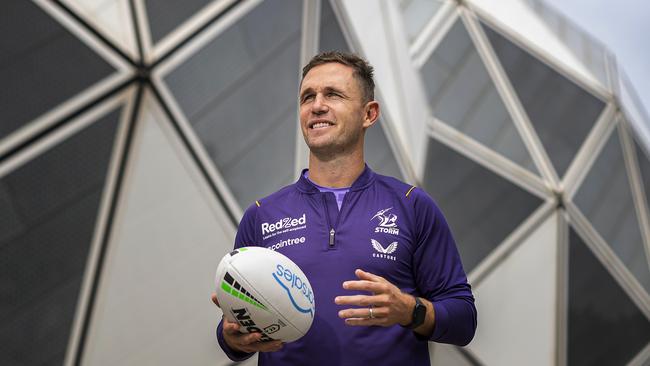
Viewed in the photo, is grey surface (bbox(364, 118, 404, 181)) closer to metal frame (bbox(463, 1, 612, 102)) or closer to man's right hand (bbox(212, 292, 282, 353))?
metal frame (bbox(463, 1, 612, 102))

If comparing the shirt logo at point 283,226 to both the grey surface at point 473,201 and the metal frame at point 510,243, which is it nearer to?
the grey surface at point 473,201

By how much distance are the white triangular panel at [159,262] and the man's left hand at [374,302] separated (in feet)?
10.9

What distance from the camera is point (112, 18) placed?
5.43 meters

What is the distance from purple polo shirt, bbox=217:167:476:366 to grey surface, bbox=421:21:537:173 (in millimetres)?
7104

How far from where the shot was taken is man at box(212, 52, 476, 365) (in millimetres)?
2537

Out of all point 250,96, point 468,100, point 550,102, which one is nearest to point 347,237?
point 250,96

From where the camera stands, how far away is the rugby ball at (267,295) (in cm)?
251

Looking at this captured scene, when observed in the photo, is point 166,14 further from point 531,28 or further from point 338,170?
point 531,28

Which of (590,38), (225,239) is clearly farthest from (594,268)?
(225,239)

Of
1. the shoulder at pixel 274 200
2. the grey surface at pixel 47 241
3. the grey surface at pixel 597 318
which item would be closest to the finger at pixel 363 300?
the shoulder at pixel 274 200

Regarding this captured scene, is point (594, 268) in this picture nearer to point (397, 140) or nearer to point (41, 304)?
point (397, 140)

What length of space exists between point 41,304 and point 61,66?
5.46ft

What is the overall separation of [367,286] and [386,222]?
471 mm

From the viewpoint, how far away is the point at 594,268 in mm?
10180
